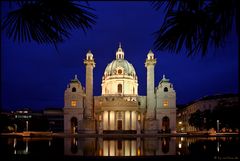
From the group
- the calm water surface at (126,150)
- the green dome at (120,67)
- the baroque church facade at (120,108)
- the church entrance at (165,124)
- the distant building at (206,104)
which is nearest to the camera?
the calm water surface at (126,150)

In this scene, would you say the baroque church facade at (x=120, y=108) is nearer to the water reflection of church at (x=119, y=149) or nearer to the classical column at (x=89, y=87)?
the classical column at (x=89, y=87)

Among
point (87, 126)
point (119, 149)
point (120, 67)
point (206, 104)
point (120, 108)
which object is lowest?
Answer: point (119, 149)

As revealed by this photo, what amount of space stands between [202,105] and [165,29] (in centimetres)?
11338

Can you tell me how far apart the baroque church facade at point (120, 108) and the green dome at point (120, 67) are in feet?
7.70

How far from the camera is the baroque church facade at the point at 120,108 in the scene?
268ft

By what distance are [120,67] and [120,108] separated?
18815 millimetres

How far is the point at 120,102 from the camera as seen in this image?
273 ft

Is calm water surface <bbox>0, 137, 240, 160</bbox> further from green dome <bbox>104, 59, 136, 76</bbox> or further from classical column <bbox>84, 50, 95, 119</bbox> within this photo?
green dome <bbox>104, 59, 136, 76</bbox>

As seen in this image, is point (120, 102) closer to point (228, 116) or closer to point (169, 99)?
point (169, 99)

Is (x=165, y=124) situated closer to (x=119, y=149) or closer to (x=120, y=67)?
(x=120, y=67)

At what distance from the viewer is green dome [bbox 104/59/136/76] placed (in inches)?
3883

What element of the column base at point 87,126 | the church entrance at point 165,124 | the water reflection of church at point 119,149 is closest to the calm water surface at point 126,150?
the water reflection of church at point 119,149

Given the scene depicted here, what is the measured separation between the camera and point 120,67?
322ft

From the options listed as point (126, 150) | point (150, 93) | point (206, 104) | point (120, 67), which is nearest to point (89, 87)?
point (150, 93)
